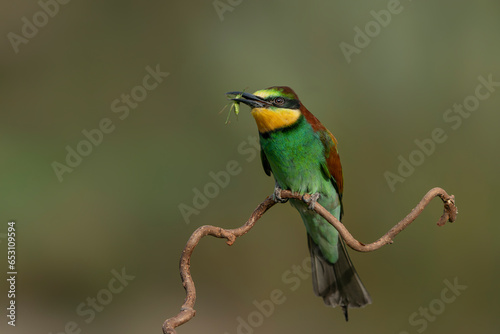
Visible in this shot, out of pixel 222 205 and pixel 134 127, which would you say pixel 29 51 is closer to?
pixel 134 127

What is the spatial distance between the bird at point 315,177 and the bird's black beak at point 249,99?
1.8 inches

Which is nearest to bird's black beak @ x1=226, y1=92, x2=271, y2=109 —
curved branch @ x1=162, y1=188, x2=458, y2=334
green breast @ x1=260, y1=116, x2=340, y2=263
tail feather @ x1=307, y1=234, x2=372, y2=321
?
green breast @ x1=260, y1=116, x2=340, y2=263

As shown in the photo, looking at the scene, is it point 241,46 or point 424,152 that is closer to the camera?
point 424,152

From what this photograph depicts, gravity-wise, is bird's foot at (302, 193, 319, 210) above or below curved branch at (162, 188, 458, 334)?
above

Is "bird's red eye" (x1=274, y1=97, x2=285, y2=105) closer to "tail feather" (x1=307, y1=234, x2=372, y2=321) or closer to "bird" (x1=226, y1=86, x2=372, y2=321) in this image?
"bird" (x1=226, y1=86, x2=372, y2=321)

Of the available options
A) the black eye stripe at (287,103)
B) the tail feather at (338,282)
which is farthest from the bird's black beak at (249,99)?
the tail feather at (338,282)

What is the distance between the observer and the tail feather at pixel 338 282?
6.05ft

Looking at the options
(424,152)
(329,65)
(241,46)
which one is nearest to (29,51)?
(241,46)

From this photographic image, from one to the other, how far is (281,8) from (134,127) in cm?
107

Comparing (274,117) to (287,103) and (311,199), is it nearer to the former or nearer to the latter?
(287,103)

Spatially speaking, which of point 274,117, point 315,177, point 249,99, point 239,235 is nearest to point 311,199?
point 315,177

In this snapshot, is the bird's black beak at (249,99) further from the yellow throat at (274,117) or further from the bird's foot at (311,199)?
the bird's foot at (311,199)

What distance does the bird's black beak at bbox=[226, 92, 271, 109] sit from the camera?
1536mm

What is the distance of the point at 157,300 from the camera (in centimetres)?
335
